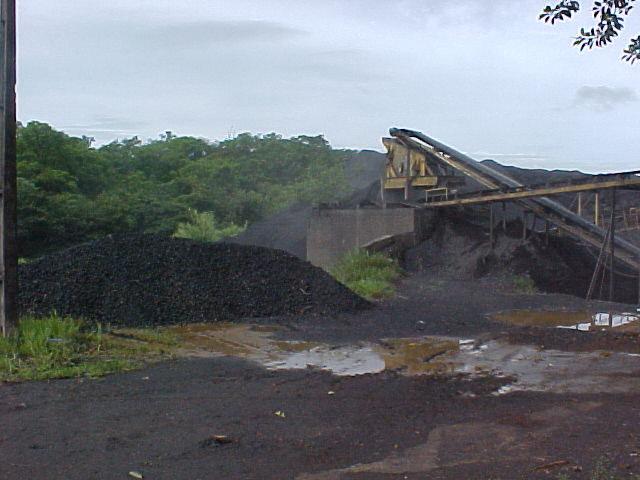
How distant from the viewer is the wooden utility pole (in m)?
9.78

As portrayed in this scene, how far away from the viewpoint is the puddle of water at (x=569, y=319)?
13695 millimetres

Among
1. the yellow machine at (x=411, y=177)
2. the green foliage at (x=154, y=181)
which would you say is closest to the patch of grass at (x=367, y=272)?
the yellow machine at (x=411, y=177)

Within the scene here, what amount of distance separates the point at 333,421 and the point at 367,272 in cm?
1235

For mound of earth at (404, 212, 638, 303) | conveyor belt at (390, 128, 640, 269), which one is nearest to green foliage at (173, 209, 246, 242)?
conveyor belt at (390, 128, 640, 269)

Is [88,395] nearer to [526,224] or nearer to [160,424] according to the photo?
[160,424]

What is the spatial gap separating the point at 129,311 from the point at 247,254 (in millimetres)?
3217

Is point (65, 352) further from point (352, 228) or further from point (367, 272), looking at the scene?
point (352, 228)

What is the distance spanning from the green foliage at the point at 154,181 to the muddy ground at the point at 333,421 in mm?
17850

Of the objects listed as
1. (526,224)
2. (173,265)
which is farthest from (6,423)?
(526,224)

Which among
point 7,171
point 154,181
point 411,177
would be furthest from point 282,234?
point 7,171

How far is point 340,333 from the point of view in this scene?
12.7 metres

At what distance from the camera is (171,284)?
46.0 ft

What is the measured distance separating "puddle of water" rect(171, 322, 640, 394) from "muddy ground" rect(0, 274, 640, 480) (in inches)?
2.4

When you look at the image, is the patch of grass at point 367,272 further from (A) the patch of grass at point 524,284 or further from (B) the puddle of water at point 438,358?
(B) the puddle of water at point 438,358
